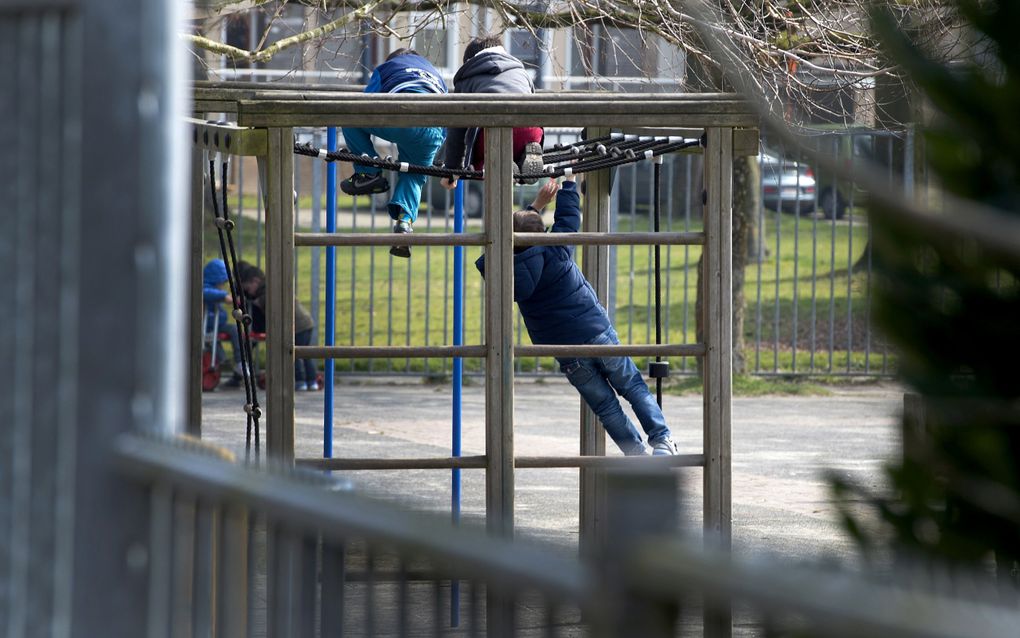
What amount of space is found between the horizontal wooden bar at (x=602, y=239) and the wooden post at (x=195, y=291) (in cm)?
128

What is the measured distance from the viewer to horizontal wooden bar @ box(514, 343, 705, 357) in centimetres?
509

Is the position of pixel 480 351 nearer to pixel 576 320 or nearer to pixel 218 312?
pixel 576 320

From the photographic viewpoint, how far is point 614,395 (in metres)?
6.35

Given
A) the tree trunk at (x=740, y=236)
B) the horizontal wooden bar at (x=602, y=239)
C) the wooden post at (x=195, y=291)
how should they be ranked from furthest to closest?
1. the tree trunk at (x=740, y=236)
2. the wooden post at (x=195, y=291)
3. the horizontal wooden bar at (x=602, y=239)

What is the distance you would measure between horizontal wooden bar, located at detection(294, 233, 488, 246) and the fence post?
3697 millimetres

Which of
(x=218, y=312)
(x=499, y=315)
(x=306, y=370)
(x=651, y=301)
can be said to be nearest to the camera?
(x=499, y=315)

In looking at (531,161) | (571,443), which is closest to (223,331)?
(571,443)

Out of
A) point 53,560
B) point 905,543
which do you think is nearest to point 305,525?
point 53,560

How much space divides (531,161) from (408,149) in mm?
645

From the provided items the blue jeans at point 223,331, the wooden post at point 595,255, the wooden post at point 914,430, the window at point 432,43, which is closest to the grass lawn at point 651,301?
the blue jeans at point 223,331

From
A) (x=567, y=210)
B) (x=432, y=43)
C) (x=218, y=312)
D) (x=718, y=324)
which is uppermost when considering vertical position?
(x=432, y=43)

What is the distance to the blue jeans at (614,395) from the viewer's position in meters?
6.21

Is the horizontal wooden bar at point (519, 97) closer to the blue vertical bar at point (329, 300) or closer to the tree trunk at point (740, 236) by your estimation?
the blue vertical bar at point (329, 300)

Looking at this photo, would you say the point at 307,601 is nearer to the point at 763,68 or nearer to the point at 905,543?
the point at 905,543
